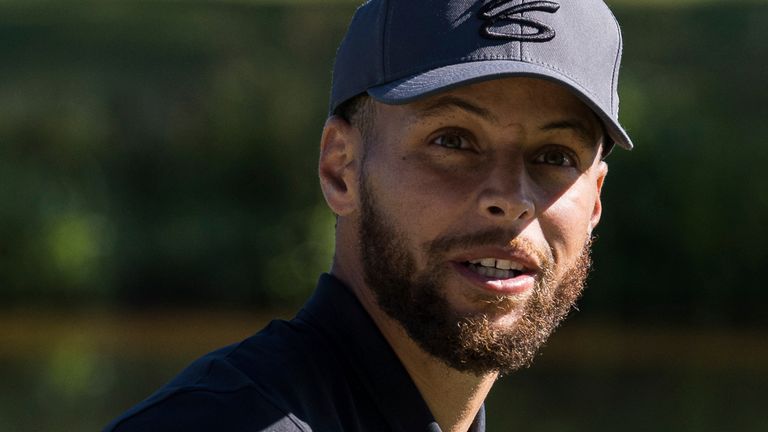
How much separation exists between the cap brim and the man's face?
0.05 metres

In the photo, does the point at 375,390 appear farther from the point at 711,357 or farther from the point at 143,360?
the point at 711,357

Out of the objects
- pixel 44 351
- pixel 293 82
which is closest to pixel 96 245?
pixel 44 351

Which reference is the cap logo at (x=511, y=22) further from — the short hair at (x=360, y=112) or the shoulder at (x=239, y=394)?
the shoulder at (x=239, y=394)

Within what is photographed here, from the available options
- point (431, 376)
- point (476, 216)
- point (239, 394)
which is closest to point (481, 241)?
point (476, 216)

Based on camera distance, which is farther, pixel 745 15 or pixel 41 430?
pixel 745 15

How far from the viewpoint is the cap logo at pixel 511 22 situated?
7.69 feet

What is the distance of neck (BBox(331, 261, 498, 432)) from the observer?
2447 millimetres

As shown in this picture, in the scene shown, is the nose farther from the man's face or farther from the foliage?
the foliage

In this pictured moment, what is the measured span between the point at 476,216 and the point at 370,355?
0.93 feet

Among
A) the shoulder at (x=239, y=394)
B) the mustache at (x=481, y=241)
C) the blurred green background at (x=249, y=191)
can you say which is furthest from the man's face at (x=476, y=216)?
the blurred green background at (x=249, y=191)

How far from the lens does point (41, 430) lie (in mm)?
8242

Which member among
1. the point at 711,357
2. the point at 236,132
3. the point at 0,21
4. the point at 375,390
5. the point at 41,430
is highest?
the point at 375,390

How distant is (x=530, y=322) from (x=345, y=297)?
0.31 metres

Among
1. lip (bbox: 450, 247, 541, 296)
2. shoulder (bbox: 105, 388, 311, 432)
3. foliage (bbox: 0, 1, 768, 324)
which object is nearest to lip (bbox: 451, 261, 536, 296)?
lip (bbox: 450, 247, 541, 296)
